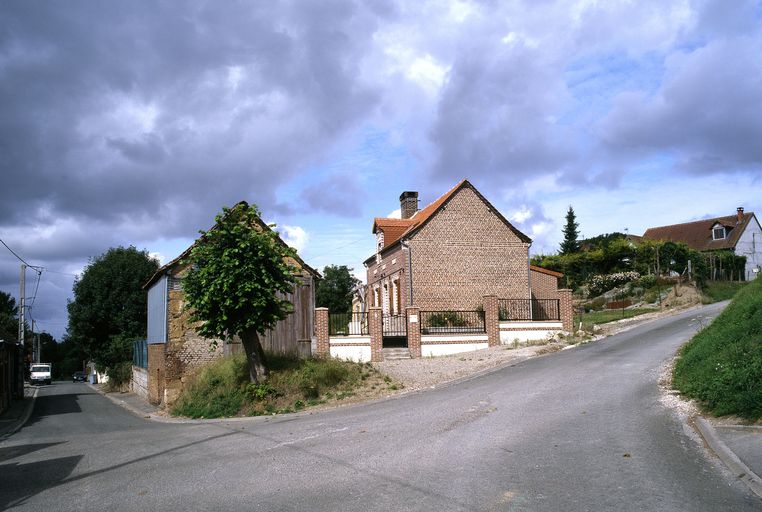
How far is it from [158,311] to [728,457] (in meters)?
21.0

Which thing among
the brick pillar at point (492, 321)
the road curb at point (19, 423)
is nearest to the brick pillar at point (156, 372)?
the road curb at point (19, 423)

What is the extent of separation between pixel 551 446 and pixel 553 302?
18.7 metres

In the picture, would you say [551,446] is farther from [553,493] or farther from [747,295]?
[747,295]

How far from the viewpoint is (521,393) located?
47.1ft

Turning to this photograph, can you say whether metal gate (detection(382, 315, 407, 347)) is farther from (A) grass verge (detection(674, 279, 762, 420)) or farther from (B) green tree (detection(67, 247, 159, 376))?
(B) green tree (detection(67, 247, 159, 376))

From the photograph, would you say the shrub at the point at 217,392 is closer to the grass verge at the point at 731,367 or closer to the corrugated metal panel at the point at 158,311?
the corrugated metal panel at the point at 158,311

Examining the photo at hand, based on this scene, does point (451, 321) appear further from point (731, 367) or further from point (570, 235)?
point (570, 235)

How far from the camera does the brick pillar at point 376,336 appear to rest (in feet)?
73.7

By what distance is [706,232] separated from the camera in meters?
53.8

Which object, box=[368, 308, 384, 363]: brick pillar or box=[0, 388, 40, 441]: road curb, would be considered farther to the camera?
box=[368, 308, 384, 363]: brick pillar

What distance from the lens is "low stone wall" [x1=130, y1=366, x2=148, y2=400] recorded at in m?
28.1

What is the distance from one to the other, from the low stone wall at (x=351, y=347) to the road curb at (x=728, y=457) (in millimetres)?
13598

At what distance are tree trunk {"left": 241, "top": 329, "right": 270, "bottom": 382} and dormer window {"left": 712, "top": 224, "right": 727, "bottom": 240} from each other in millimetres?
47043

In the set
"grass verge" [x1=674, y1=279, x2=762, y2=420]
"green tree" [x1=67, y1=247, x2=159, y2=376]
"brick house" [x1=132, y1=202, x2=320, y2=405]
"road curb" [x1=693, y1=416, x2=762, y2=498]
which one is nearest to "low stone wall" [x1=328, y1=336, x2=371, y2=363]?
"brick house" [x1=132, y1=202, x2=320, y2=405]
